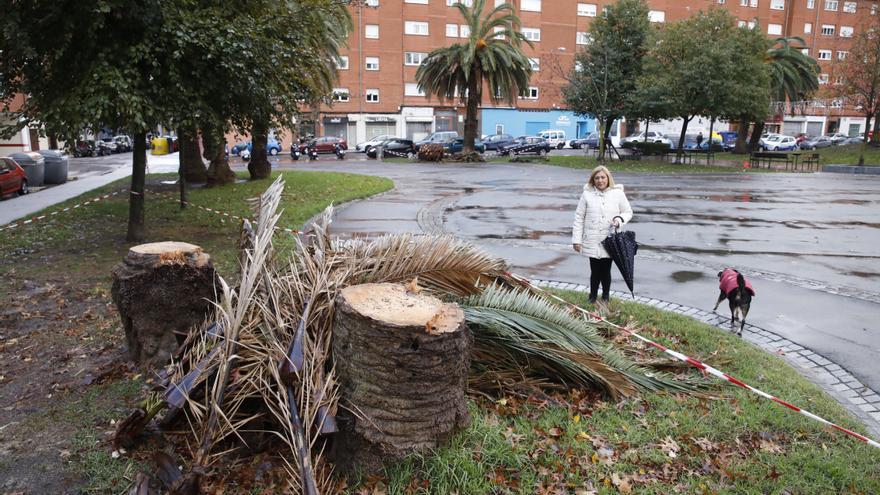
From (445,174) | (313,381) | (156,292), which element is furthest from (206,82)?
(445,174)

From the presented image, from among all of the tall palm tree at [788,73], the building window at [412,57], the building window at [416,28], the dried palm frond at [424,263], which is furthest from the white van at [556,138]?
the dried palm frond at [424,263]

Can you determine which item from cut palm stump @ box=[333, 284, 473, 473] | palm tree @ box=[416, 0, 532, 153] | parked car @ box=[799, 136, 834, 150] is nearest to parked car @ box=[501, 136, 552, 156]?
palm tree @ box=[416, 0, 532, 153]

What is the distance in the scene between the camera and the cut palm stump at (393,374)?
10.3 feet

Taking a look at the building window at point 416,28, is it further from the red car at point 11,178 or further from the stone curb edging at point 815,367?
the stone curb edging at point 815,367

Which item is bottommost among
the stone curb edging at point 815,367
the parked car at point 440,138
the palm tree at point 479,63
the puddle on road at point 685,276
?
the stone curb edging at point 815,367

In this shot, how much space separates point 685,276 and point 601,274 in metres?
2.58

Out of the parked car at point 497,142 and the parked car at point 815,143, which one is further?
the parked car at point 815,143

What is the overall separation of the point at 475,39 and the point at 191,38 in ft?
86.8

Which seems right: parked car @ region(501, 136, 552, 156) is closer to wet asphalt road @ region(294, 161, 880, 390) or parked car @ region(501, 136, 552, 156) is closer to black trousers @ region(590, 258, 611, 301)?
wet asphalt road @ region(294, 161, 880, 390)

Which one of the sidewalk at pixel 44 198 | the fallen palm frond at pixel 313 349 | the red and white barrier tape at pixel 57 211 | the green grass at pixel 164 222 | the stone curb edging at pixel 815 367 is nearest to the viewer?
the fallen palm frond at pixel 313 349

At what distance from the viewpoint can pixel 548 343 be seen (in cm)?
448

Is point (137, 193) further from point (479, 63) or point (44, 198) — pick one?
point (479, 63)

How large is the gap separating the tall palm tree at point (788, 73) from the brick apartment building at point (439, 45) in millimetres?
11383

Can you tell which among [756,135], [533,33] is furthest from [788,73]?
[533,33]
